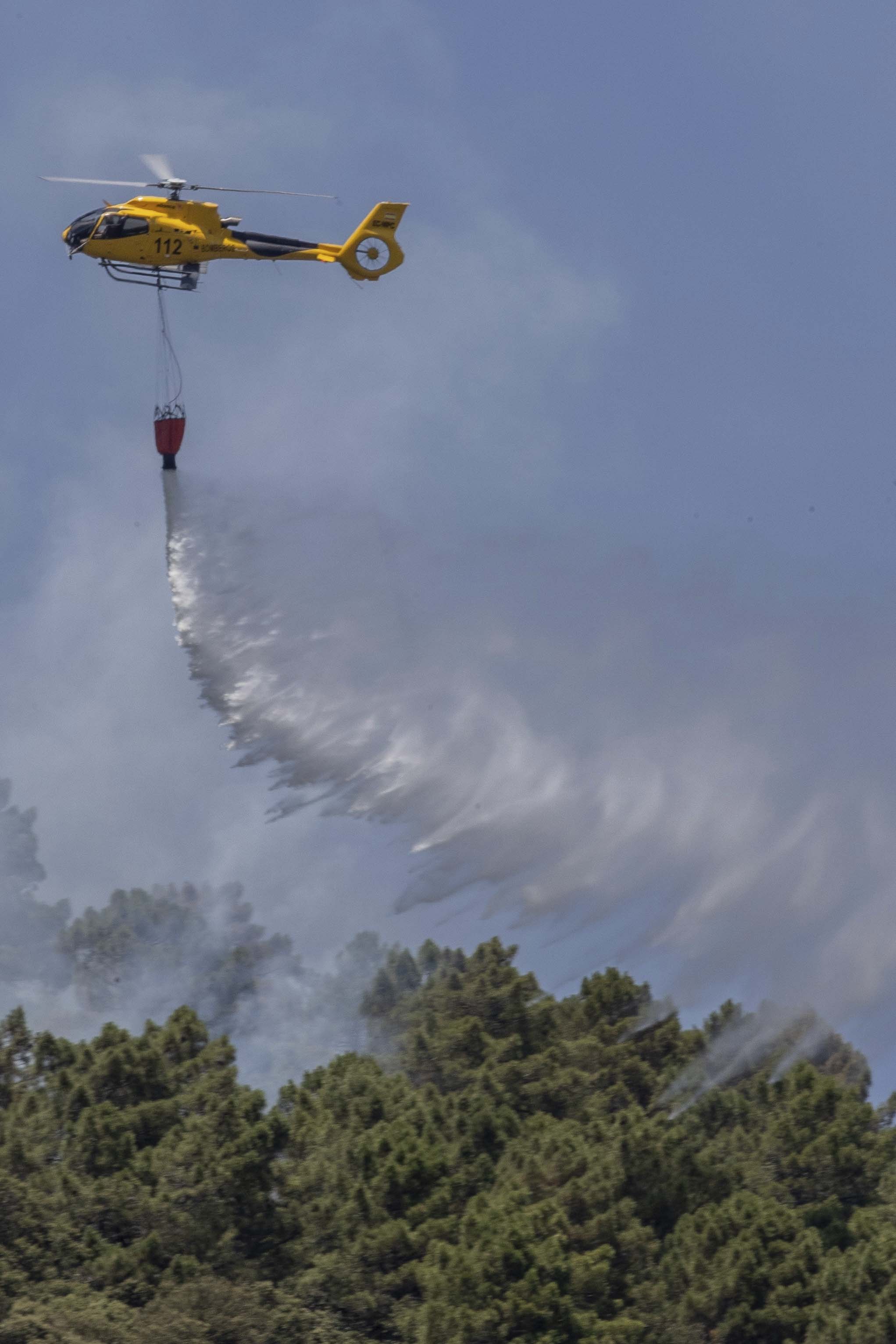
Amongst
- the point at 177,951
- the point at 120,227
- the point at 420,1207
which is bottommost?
the point at 420,1207

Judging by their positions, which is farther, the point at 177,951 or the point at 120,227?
the point at 177,951

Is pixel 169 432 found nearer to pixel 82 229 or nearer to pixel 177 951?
pixel 82 229

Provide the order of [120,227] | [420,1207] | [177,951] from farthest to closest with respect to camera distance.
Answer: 1. [177,951]
2. [120,227]
3. [420,1207]

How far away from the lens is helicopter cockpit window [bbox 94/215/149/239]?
44.8 metres

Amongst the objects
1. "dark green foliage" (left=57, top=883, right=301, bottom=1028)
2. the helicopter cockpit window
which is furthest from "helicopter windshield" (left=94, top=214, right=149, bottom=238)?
"dark green foliage" (left=57, top=883, right=301, bottom=1028)

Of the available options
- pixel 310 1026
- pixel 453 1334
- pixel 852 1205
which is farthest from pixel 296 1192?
pixel 310 1026

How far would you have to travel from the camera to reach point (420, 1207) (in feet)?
143

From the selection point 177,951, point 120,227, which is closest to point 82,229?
point 120,227

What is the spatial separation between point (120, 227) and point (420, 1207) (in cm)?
2243

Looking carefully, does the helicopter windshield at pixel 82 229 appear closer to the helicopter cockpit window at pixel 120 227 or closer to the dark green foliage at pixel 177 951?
the helicopter cockpit window at pixel 120 227

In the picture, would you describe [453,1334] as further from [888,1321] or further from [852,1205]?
[852,1205]

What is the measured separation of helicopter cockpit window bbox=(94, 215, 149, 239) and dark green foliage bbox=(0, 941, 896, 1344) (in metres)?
19.3

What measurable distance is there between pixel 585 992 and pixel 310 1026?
7871cm

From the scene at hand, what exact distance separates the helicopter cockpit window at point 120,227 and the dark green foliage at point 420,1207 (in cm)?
1929
